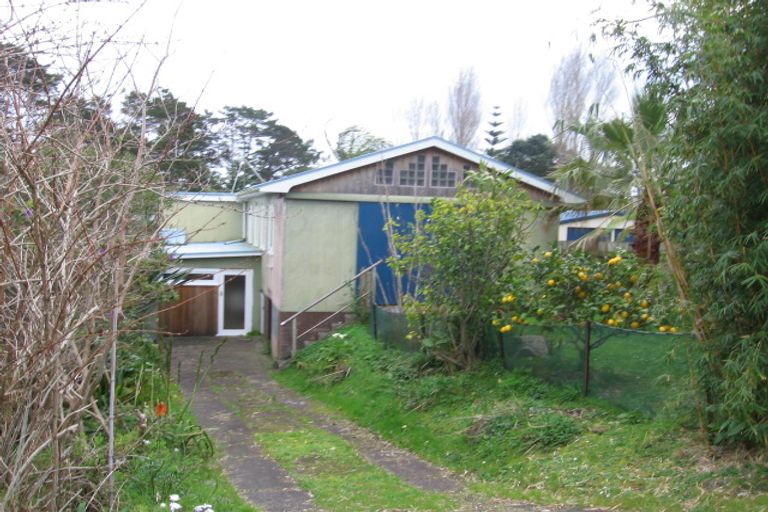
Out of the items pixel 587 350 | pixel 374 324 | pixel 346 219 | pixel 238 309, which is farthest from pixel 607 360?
pixel 238 309

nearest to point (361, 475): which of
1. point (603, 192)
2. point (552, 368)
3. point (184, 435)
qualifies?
point (184, 435)

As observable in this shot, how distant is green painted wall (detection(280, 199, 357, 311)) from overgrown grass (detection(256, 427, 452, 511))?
21.1 feet

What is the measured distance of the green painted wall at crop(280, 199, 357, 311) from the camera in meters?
19.5

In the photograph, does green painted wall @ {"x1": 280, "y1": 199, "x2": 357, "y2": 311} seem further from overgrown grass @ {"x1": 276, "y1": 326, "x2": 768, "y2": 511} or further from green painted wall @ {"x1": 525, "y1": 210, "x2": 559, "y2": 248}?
green painted wall @ {"x1": 525, "y1": 210, "x2": 559, "y2": 248}

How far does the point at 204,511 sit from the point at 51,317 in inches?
77.2

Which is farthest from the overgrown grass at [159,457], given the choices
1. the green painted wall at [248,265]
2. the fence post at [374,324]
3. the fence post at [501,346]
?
the green painted wall at [248,265]

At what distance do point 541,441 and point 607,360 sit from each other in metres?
1.43

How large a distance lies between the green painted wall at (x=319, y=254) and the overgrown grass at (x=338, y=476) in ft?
21.1

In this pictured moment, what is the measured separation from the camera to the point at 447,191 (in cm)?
1989

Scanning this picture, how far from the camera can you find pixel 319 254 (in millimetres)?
19641

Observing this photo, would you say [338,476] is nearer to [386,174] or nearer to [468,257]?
[468,257]

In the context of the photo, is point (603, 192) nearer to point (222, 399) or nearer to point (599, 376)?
point (599, 376)

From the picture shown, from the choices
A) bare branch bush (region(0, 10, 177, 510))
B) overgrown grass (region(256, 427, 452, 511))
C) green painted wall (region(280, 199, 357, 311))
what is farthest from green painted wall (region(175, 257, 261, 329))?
bare branch bush (region(0, 10, 177, 510))

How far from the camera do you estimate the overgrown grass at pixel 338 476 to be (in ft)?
27.7
